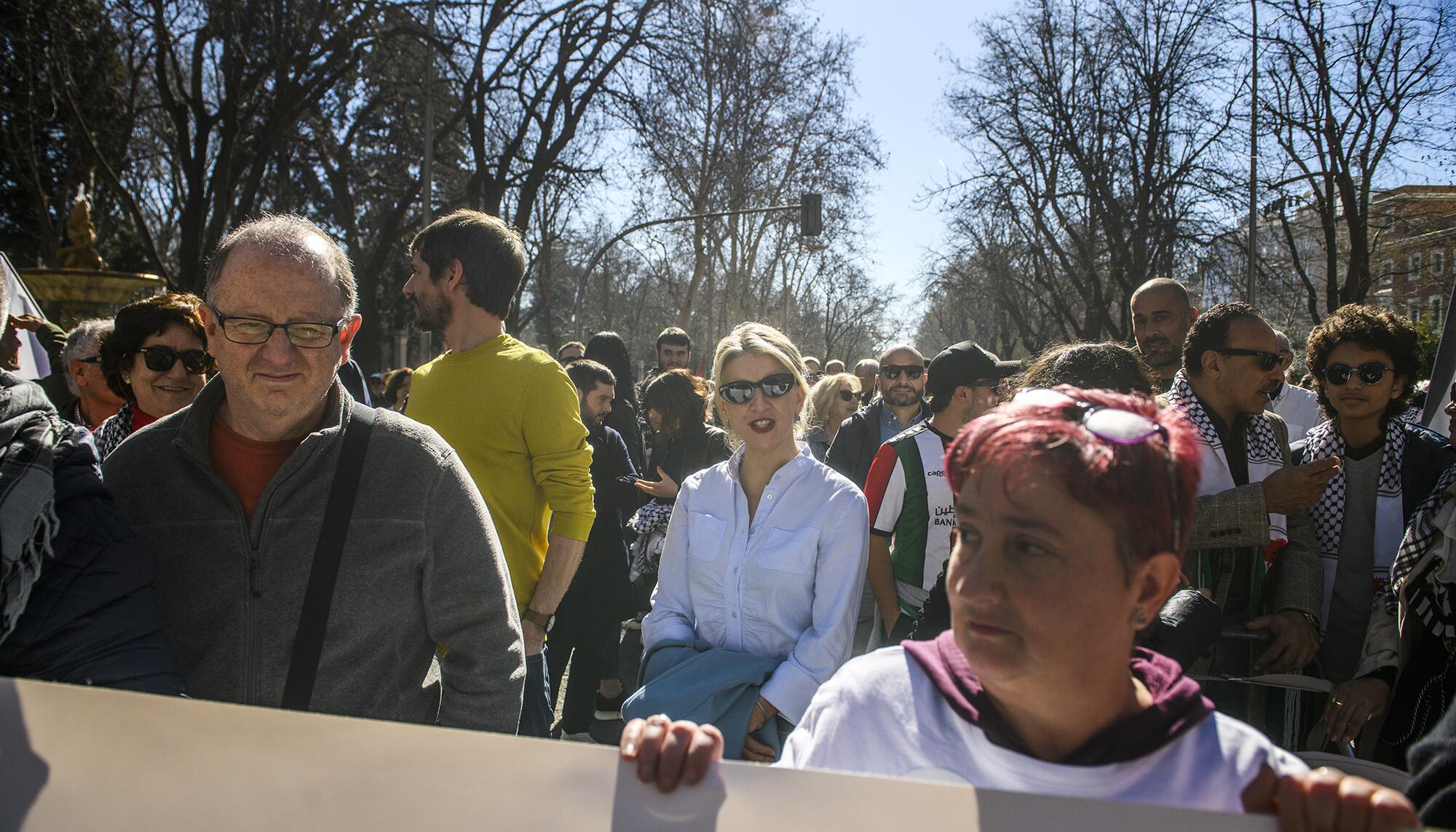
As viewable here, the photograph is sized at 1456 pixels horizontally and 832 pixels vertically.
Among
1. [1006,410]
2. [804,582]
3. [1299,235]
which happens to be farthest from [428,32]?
[1299,235]

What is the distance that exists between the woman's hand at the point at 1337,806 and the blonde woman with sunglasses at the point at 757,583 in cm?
156

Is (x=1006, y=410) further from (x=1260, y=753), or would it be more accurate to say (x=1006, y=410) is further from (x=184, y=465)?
(x=184, y=465)

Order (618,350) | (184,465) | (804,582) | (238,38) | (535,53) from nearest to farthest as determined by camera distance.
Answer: (184,465)
(804,582)
(618,350)
(238,38)
(535,53)

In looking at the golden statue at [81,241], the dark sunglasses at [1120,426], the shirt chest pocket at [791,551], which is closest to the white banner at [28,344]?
the shirt chest pocket at [791,551]

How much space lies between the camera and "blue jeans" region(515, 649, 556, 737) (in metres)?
3.05

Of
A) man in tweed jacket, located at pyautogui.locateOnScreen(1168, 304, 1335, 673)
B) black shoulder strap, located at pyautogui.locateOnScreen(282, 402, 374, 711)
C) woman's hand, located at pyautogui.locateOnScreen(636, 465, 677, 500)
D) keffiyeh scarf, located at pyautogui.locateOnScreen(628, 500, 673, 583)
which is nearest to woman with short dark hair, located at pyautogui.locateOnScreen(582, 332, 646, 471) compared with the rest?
keffiyeh scarf, located at pyautogui.locateOnScreen(628, 500, 673, 583)

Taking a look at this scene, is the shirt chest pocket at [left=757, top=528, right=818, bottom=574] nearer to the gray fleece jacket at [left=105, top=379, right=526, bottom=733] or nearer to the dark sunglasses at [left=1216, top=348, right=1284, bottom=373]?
the gray fleece jacket at [left=105, top=379, right=526, bottom=733]

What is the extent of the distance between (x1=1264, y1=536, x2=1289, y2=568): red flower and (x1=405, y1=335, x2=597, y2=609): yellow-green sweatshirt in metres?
2.22

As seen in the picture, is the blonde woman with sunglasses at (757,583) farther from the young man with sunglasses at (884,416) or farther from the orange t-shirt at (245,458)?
the young man with sunglasses at (884,416)

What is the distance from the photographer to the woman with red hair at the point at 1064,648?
127 centimetres

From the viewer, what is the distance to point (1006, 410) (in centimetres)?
143

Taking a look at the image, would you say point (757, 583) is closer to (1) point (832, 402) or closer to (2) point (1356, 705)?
(2) point (1356, 705)

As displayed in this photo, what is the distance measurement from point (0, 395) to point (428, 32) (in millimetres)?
14333

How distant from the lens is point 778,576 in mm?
2760
